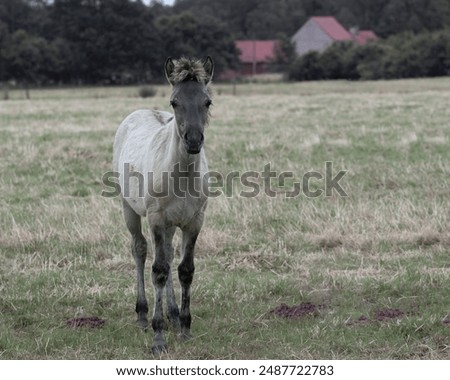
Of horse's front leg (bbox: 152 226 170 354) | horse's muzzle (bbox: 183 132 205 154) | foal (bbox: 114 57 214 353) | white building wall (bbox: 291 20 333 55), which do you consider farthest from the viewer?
white building wall (bbox: 291 20 333 55)

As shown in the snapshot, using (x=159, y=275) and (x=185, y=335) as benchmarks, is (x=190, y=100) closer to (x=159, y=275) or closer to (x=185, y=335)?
(x=159, y=275)

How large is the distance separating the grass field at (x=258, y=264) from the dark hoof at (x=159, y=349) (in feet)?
0.24

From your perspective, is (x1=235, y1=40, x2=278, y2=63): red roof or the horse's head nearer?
the horse's head

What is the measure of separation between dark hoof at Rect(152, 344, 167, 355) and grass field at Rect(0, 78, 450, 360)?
72 mm

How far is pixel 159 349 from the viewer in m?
5.85

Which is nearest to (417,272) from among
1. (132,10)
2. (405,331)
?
(405,331)

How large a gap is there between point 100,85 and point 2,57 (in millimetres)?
9898

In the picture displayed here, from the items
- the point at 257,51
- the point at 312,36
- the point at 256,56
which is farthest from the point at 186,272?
the point at 312,36

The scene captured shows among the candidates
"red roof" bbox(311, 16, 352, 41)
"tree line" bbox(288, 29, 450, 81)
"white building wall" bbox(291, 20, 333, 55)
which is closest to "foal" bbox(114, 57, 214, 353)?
"tree line" bbox(288, 29, 450, 81)

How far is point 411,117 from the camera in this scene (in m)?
23.5

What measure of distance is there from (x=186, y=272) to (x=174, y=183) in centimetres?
90

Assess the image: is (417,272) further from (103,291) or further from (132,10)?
(132,10)

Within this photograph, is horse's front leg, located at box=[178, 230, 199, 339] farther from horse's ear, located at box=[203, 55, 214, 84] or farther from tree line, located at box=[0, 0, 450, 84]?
tree line, located at box=[0, 0, 450, 84]

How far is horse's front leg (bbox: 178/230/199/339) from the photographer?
6242 mm
